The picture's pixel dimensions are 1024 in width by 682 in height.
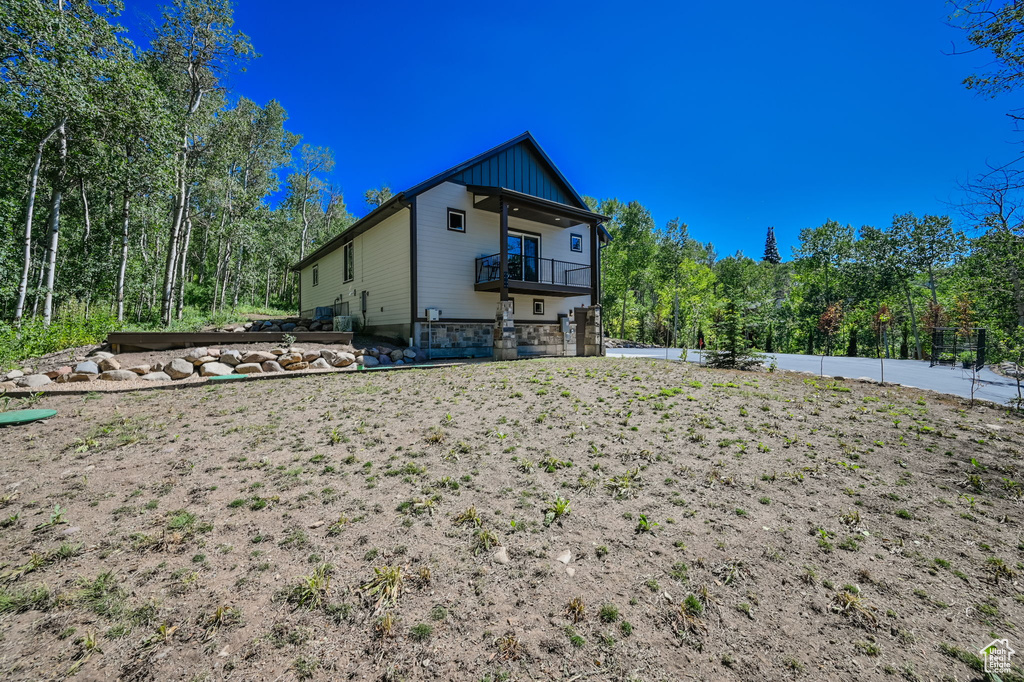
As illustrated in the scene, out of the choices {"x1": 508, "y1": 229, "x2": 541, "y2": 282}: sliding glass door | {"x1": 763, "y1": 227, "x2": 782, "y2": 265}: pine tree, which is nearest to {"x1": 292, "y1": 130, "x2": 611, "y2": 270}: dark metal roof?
{"x1": 508, "y1": 229, "x2": 541, "y2": 282}: sliding glass door

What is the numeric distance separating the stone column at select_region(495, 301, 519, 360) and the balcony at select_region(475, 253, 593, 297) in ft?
2.65

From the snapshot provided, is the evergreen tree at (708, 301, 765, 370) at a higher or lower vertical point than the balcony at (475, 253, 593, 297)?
lower

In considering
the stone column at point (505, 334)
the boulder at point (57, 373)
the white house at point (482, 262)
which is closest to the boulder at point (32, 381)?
the boulder at point (57, 373)

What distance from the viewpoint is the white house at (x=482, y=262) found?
11789 mm

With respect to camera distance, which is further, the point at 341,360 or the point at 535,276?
the point at 535,276

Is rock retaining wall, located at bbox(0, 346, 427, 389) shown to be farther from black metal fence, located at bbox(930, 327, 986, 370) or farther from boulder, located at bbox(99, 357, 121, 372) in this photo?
black metal fence, located at bbox(930, 327, 986, 370)

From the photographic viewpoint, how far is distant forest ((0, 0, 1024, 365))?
8.91m

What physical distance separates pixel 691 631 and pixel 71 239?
23923mm

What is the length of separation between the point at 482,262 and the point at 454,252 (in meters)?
1.04

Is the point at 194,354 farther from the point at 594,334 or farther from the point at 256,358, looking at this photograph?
the point at 594,334

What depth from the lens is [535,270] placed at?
14305mm

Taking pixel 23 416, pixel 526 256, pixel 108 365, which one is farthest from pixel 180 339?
pixel 526 256

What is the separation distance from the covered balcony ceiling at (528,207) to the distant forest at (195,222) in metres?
5.94

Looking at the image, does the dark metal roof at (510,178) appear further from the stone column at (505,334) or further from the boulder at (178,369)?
the boulder at (178,369)
